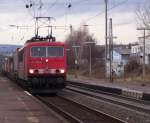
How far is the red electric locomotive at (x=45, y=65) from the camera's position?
32.3 m

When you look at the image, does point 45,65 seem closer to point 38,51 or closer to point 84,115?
point 38,51

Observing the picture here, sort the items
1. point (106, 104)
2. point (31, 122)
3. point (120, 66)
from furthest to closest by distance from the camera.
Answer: point (120, 66), point (106, 104), point (31, 122)

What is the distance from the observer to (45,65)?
32.6 meters

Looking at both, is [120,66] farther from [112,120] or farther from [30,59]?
[112,120]

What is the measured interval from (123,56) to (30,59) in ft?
331

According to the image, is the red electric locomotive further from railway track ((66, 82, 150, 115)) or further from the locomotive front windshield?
railway track ((66, 82, 150, 115))

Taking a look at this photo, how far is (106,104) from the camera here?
2511 cm

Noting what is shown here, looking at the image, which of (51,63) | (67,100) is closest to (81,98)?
(67,100)

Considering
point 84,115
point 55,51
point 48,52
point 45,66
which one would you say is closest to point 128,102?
point 84,115

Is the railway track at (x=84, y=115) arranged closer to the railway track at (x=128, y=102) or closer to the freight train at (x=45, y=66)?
the railway track at (x=128, y=102)

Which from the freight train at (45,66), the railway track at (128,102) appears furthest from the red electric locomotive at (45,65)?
the railway track at (128,102)

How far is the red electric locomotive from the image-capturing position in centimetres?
3228

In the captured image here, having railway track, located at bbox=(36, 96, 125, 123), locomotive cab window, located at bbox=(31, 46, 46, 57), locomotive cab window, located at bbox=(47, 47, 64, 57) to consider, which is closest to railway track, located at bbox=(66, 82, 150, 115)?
railway track, located at bbox=(36, 96, 125, 123)

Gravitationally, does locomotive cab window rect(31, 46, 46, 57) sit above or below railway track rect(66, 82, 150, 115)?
above
